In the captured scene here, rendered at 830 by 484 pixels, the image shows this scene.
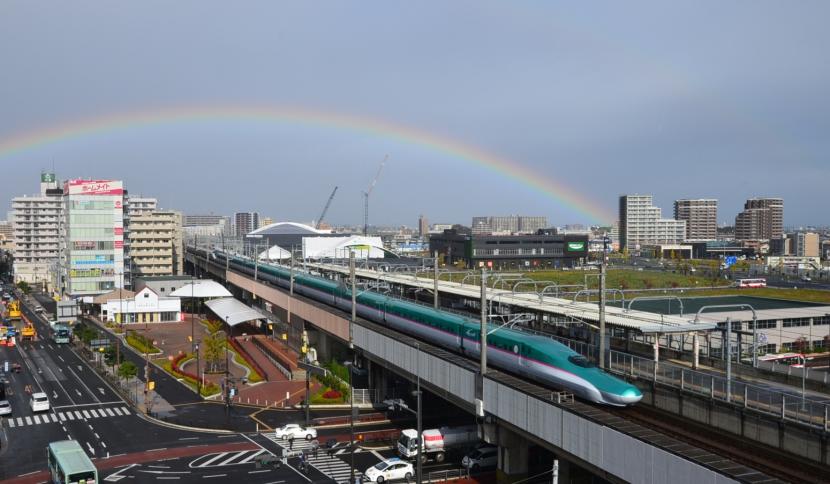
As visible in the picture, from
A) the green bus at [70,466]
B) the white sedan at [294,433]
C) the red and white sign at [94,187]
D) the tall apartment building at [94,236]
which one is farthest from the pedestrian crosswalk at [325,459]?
the red and white sign at [94,187]

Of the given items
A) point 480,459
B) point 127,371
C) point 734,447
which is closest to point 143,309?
point 127,371

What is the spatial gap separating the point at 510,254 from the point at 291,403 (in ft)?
373

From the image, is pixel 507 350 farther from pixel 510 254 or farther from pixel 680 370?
pixel 510 254

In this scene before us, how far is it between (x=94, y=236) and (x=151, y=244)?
22.0 meters

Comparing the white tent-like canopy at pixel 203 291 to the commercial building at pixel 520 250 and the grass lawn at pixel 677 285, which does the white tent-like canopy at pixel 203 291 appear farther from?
the commercial building at pixel 520 250

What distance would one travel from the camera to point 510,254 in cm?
15462

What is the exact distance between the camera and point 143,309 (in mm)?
85375

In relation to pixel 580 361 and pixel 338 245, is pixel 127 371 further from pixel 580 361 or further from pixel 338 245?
pixel 338 245

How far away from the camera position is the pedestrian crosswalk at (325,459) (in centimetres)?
3167

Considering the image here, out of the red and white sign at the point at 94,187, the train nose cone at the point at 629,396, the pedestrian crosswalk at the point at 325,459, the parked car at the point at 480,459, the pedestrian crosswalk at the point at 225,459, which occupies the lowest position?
the pedestrian crosswalk at the point at 325,459

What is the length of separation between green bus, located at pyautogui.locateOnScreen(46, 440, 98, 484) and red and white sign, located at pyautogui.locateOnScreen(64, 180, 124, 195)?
79.9 meters

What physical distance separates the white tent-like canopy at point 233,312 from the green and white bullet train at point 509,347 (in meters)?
16.1

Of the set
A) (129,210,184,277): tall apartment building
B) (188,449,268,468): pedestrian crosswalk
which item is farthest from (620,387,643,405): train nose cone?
(129,210,184,277): tall apartment building

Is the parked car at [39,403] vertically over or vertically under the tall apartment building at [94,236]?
under
